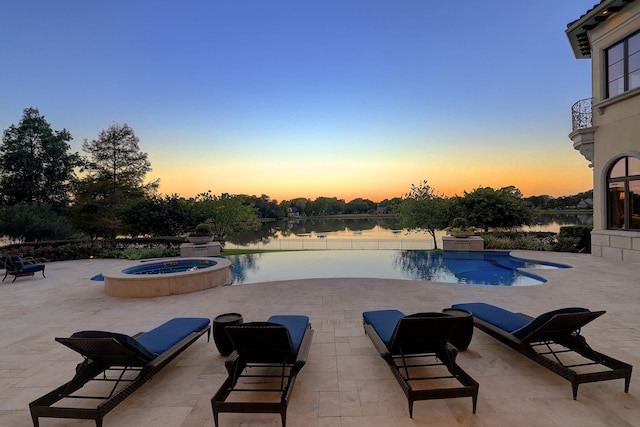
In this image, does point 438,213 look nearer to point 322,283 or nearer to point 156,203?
point 322,283

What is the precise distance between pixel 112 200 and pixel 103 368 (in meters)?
26.8

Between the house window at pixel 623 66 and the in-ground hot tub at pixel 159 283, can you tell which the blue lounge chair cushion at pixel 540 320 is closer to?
the in-ground hot tub at pixel 159 283

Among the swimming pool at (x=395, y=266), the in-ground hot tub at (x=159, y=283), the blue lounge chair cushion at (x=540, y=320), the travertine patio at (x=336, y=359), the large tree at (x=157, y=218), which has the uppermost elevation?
the large tree at (x=157, y=218)

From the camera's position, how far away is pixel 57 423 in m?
2.89

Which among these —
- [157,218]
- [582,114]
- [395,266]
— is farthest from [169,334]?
[157,218]

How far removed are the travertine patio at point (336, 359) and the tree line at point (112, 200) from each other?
12.9 meters

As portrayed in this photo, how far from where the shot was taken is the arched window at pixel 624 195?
1146cm

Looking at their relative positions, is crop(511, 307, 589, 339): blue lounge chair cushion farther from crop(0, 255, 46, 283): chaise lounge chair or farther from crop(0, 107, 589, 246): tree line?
crop(0, 107, 589, 246): tree line

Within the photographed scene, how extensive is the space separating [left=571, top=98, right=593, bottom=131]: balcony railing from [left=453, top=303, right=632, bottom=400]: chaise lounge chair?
43.3 ft

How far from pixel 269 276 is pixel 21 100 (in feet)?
88.1

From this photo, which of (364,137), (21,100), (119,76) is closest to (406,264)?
(364,137)

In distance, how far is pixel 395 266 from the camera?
1380cm

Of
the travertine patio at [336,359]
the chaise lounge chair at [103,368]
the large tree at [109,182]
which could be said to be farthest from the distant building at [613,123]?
the large tree at [109,182]

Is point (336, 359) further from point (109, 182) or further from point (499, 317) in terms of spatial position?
point (109, 182)
